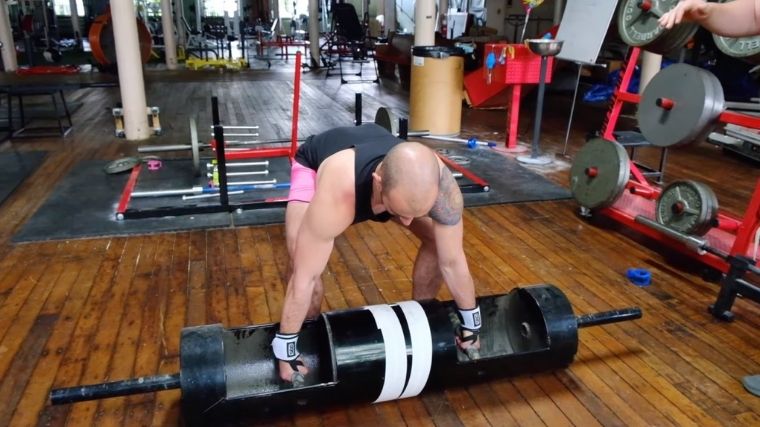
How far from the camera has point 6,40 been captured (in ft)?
28.4

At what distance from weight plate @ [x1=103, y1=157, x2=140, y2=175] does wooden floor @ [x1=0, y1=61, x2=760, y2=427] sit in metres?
0.36

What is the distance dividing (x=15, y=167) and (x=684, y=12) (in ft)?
13.9

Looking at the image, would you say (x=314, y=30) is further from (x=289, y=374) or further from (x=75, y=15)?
(x=289, y=374)

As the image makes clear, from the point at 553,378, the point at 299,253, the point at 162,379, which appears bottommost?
the point at 553,378

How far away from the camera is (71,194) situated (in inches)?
137

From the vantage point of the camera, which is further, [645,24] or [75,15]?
[75,15]

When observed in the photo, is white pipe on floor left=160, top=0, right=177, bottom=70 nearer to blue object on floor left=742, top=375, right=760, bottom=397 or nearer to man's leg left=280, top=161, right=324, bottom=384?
man's leg left=280, top=161, right=324, bottom=384

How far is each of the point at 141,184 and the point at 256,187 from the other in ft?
2.63

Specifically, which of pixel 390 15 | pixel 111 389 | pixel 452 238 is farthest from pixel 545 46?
pixel 390 15

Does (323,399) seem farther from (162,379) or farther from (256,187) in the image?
(256,187)

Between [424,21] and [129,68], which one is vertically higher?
[424,21]

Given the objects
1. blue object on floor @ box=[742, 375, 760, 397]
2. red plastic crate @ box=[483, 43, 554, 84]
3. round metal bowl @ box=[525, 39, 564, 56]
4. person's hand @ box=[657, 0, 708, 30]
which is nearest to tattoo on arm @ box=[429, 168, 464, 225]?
person's hand @ box=[657, 0, 708, 30]

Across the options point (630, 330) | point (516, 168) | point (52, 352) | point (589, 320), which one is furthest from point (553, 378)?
point (516, 168)

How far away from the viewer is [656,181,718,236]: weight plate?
2496mm
